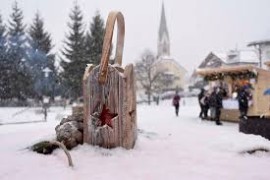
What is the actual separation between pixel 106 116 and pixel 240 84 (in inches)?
603

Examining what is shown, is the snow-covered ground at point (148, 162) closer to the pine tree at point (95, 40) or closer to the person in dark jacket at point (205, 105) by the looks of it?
the person in dark jacket at point (205, 105)

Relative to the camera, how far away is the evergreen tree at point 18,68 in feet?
144

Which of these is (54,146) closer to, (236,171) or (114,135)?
(114,135)

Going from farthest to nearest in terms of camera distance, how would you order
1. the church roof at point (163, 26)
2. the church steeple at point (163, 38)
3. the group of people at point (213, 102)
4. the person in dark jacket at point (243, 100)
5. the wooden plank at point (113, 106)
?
the church roof at point (163, 26) → the church steeple at point (163, 38) → the group of people at point (213, 102) → the person in dark jacket at point (243, 100) → the wooden plank at point (113, 106)

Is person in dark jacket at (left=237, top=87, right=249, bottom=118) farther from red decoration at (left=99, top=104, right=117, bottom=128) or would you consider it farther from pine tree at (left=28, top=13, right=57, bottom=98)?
pine tree at (left=28, top=13, right=57, bottom=98)

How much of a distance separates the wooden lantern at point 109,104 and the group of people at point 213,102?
12396 millimetres

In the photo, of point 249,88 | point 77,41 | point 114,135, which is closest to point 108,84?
point 114,135

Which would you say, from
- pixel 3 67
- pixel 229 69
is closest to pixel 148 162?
pixel 229 69

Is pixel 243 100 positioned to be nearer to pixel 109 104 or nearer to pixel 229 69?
pixel 229 69

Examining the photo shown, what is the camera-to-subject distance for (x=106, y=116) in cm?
778

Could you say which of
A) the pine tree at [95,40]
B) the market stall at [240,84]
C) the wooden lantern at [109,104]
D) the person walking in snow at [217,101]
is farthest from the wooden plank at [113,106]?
the pine tree at [95,40]

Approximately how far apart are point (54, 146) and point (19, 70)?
3900 centimetres

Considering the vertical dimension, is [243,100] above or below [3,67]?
below

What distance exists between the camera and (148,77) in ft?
226
